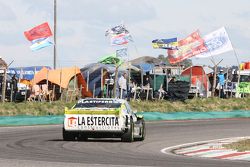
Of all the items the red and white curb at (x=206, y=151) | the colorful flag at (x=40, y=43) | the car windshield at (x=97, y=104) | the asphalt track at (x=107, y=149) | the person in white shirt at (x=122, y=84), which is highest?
the colorful flag at (x=40, y=43)

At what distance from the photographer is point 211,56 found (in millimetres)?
38219

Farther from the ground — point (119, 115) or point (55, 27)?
point (55, 27)

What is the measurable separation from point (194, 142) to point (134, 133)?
6.07 ft

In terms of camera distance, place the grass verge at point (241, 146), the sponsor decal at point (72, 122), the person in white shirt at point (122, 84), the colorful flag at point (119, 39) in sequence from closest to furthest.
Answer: the grass verge at point (241, 146) < the sponsor decal at point (72, 122) < the person in white shirt at point (122, 84) < the colorful flag at point (119, 39)

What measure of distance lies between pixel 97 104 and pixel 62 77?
15.0 meters

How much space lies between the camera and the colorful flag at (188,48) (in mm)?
38438

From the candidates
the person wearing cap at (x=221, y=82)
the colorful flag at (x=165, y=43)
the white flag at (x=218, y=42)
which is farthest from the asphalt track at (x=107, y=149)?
the white flag at (x=218, y=42)

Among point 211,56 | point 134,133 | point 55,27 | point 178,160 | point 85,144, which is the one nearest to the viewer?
point 178,160

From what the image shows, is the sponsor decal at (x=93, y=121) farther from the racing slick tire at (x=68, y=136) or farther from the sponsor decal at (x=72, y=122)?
the racing slick tire at (x=68, y=136)

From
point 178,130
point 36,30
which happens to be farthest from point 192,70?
point 178,130

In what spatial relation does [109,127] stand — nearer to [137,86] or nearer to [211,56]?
[137,86]

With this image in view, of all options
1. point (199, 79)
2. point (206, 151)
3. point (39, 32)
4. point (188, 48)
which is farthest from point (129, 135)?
point (188, 48)

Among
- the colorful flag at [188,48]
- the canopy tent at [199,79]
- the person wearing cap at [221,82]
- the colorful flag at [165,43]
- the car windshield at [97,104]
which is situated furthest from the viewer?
the colorful flag at [165,43]

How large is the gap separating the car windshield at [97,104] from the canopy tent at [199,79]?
58.7 feet
